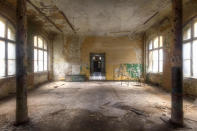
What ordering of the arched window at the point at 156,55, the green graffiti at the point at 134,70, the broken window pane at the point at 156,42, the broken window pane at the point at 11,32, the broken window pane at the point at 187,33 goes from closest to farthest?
the broken window pane at the point at 187,33
the broken window pane at the point at 11,32
the arched window at the point at 156,55
the broken window pane at the point at 156,42
the green graffiti at the point at 134,70

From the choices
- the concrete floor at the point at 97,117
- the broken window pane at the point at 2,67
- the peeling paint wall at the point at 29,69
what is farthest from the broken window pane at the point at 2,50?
the concrete floor at the point at 97,117

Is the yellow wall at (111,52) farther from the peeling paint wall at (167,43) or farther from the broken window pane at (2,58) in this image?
the broken window pane at (2,58)

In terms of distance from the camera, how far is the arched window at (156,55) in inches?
270

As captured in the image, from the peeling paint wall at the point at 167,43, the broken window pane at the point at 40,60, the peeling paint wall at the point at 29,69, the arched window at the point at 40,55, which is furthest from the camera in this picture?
the broken window pane at the point at 40,60

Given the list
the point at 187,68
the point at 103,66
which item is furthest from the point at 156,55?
the point at 103,66

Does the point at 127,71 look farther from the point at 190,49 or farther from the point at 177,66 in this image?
the point at 177,66

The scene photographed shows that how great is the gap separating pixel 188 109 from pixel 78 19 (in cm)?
577

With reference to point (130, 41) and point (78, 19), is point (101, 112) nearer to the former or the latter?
point (78, 19)

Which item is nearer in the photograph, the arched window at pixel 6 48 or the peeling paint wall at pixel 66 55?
the arched window at pixel 6 48

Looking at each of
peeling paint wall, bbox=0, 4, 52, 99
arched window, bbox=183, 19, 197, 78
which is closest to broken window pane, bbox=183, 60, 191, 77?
arched window, bbox=183, 19, 197, 78

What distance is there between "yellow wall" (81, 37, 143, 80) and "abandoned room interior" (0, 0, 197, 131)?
77 mm

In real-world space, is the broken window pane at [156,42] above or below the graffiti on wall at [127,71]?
above

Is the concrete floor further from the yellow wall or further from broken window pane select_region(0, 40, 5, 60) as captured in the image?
→ the yellow wall

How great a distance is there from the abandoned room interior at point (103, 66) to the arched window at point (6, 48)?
0.04m
